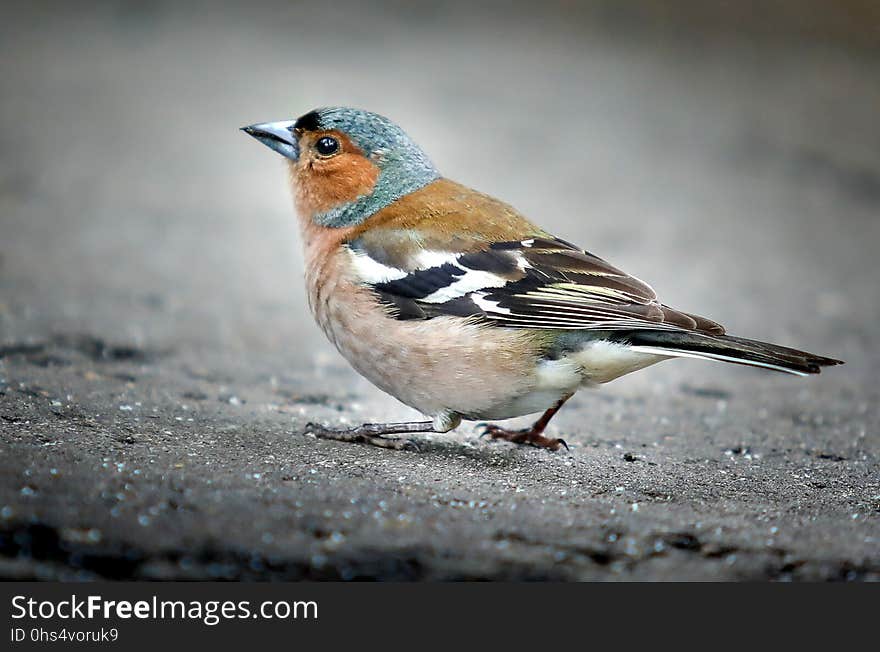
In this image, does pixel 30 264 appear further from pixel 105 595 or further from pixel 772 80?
pixel 772 80

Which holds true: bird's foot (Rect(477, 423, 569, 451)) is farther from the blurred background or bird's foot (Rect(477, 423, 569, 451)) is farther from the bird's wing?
the blurred background

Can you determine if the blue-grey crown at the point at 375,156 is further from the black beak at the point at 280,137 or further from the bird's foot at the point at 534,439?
the bird's foot at the point at 534,439

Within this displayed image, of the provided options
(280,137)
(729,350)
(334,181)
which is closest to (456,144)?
(280,137)

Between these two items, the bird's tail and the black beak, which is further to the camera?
the black beak

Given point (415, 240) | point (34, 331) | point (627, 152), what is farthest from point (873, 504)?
point (627, 152)

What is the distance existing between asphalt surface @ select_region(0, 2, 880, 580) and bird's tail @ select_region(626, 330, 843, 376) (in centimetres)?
60

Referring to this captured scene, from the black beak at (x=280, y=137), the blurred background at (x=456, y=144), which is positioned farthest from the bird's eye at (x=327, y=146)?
the blurred background at (x=456, y=144)

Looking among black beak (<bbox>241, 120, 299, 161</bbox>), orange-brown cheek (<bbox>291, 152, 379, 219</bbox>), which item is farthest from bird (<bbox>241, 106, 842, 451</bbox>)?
black beak (<bbox>241, 120, 299, 161</bbox>)

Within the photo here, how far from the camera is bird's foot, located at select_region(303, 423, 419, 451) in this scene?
4.60 m

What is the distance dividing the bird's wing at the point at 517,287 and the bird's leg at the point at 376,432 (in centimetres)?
56

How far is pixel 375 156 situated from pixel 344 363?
211cm

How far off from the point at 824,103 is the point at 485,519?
31.9ft

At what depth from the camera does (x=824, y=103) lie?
38.0 feet

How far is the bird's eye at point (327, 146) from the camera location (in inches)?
197
